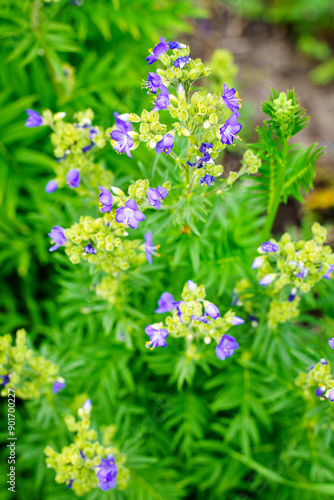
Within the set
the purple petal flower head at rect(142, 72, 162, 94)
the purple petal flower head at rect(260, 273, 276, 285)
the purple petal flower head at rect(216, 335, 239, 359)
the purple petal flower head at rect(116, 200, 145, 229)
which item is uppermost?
the purple petal flower head at rect(142, 72, 162, 94)

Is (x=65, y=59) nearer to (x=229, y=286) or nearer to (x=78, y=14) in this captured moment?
(x=78, y=14)

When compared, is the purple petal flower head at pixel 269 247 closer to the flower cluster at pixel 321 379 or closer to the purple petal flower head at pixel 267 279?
the purple petal flower head at pixel 267 279

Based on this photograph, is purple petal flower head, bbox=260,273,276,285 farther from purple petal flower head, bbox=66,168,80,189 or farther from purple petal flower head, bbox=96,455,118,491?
purple petal flower head, bbox=96,455,118,491

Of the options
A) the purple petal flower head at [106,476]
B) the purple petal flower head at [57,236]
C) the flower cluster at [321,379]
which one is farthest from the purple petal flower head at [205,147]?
the purple petal flower head at [106,476]

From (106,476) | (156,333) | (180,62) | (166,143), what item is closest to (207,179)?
(166,143)

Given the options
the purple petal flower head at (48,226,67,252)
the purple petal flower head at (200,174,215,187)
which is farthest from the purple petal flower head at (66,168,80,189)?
the purple petal flower head at (200,174,215,187)

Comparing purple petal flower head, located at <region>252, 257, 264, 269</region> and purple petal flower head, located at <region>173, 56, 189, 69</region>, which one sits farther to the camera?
purple petal flower head, located at <region>252, 257, 264, 269</region>

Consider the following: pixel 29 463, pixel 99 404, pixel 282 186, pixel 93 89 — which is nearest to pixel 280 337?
pixel 282 186
